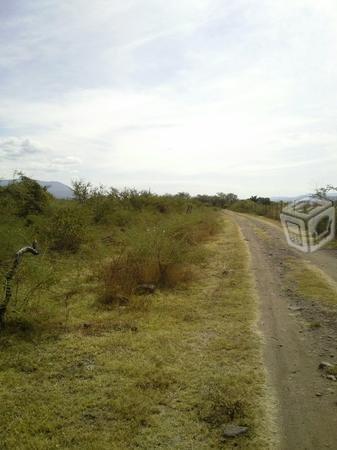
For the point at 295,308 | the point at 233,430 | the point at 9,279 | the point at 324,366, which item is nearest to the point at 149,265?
the point at 295,308

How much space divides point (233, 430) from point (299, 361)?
214cm

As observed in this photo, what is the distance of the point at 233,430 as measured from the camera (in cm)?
412

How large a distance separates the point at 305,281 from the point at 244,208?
51.6m

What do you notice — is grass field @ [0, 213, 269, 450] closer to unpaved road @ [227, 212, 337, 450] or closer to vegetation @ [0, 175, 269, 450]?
vegetation @ [0, 175, 269, 450]

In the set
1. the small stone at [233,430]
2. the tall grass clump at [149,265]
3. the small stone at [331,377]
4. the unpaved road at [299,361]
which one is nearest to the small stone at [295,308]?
the unpaved road at [299,361]

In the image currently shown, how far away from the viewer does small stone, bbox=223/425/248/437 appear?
406 cm

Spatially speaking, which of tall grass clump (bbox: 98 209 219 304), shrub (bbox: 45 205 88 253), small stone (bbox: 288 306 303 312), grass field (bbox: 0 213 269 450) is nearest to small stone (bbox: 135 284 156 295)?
tall grass clump (bbox: 98 209 219 304)

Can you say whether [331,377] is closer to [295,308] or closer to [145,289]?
[295,308]

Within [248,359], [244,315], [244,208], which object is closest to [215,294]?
[244,315]

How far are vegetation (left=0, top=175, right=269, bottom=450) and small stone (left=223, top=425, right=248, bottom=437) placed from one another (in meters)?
0.06

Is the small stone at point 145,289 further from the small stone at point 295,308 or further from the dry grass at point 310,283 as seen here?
the dry grass at point 310,283

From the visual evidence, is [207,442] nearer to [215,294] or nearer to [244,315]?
[244,315]

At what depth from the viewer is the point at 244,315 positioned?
7.88 metres

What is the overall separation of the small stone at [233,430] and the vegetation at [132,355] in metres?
0.06
